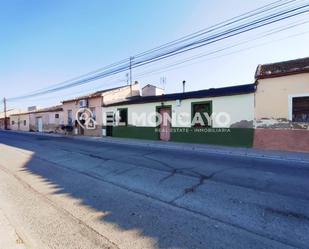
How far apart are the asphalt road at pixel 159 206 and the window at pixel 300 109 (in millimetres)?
4420

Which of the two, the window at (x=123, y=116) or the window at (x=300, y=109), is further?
the window at (x=123, y=116)

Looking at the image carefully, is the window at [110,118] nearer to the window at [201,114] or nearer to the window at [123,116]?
the window at [123,116]

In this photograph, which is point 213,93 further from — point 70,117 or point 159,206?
point 70,117

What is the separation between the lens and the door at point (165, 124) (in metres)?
16.6

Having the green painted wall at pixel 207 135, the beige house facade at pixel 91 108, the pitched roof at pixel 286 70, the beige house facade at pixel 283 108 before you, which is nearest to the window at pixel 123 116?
the green painted wall at pixel 207 135

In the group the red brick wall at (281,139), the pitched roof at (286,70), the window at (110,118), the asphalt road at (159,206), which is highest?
the pitched roof at (286,70)

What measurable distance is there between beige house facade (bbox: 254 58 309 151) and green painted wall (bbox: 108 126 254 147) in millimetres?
655

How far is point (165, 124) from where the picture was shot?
1686 cm

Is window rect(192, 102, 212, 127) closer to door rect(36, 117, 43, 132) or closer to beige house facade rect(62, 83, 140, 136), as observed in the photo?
beige house facade rect(62, 83, 140, 136)

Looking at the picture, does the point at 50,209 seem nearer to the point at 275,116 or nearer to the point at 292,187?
the point at 292,187

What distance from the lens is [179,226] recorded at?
3.60 m

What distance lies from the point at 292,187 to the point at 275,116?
7.19 meters

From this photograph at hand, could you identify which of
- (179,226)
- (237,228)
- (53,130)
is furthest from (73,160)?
(53,130)

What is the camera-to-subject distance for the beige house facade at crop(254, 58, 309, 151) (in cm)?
1106
